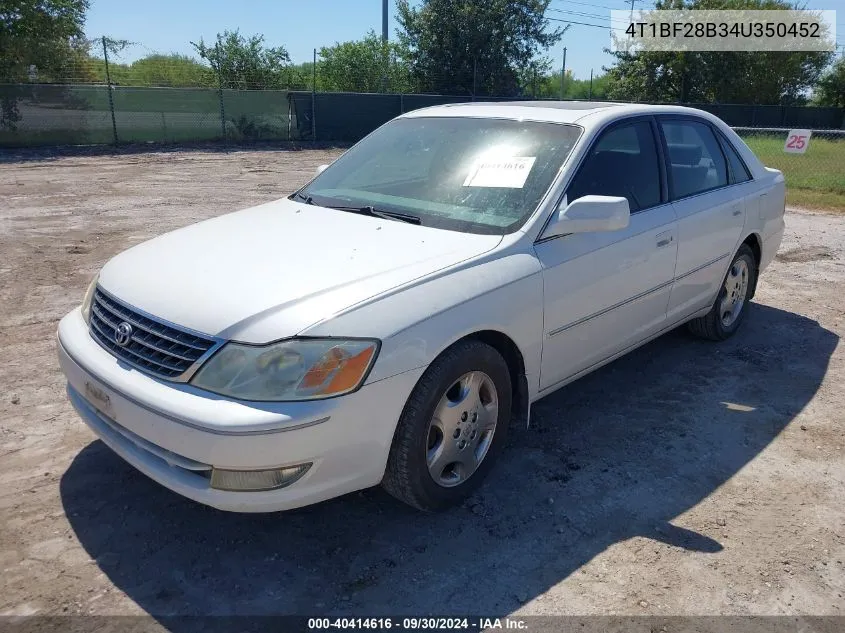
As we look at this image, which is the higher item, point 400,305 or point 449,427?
point 400,305

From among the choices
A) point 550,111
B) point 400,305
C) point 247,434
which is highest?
point 550,111

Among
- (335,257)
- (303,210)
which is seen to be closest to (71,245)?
(303,210)

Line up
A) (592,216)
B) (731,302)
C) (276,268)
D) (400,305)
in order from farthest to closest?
(731,302) → (592,216) → (276,268) → (400,305)

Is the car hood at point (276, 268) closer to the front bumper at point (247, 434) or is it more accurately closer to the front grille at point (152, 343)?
the front grille at point (152, 343)

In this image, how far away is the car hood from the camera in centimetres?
259

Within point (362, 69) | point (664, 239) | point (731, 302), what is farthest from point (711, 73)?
point (664, 239)

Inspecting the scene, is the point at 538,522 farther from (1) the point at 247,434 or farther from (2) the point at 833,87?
(2) the point at 833,87

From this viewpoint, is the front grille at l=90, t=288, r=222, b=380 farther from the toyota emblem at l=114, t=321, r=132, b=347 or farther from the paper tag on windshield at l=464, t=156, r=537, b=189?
the paper tag on windshield at l=464, t=156, r=537, b=189

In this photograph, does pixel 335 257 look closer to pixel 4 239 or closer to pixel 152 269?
pixel 152 269

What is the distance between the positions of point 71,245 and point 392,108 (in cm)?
1787

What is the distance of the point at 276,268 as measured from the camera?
2914 millimetres

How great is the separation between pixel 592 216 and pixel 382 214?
1.05 metres

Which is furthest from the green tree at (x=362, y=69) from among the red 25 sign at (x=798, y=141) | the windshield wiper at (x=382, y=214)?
the windshield wiper at (x=382, y=214)

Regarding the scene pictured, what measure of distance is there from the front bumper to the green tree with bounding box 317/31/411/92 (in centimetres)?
2725
